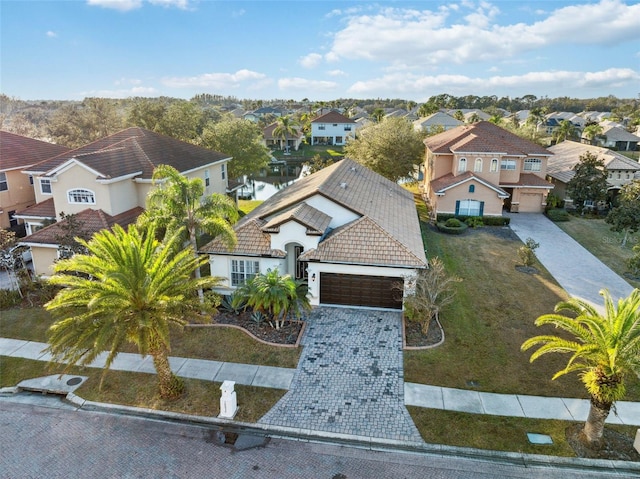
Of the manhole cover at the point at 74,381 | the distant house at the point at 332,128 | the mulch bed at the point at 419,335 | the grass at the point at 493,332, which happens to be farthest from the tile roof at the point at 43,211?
the distant house at the point at 332,128

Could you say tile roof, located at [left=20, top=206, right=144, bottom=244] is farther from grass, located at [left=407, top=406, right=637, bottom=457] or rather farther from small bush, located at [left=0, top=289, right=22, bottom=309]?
grass, located at [left=407, top=406, right=637, bottom=457]

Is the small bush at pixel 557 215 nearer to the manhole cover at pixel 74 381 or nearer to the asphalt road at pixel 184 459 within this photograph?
the asphalt road at pixel 184 459

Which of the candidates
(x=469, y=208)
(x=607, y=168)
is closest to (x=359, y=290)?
(x=469, y=208)

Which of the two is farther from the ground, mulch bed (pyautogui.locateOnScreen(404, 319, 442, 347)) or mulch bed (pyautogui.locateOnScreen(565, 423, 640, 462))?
mulch bed (pyautogui.locateOnScreen(404, 319, 442, 347))

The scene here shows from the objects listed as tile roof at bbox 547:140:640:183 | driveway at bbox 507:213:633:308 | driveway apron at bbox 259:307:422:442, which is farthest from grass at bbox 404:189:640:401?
tile roof at bbox 547:140:640:183

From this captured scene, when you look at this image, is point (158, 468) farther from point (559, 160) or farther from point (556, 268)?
point (559, 160)
